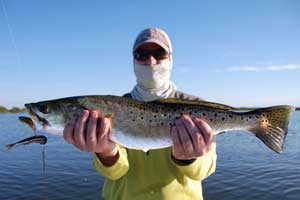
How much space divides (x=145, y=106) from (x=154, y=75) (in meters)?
0.91

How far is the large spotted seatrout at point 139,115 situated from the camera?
12.5ft

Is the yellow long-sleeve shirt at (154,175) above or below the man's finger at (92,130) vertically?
below

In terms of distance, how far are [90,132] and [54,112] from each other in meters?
0.48

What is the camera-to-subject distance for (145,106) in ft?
12.9

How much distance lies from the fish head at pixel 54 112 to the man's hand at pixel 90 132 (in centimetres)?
8

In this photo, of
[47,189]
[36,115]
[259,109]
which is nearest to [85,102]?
[36,115]

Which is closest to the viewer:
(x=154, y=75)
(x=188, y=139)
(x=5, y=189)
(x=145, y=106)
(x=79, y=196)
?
(x=188, y=139)

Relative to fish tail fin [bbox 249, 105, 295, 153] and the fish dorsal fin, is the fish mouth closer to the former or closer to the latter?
the fish dorsal fin

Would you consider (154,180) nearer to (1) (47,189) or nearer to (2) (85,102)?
(2) (85,102)

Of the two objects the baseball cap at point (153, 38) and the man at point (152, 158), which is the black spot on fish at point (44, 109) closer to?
the man at point (152, 158)

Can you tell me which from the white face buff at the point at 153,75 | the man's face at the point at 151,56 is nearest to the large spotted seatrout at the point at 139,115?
the white face buff at the point at 153,75

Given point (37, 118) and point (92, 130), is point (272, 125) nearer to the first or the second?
point (92, 130)

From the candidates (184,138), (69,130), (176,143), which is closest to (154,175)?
(176,143)

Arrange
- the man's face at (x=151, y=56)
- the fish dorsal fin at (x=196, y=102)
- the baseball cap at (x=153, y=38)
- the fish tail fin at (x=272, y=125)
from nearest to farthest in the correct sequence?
the fish dorsal fin at (x=196, y=102) < the fish tail fin at (x=272, y=125) < the baseball cap at (x=153, y=38) < the man's face at (x=151, y=56)
